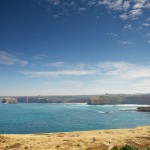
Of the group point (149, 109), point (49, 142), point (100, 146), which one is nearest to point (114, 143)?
point (100, 146)

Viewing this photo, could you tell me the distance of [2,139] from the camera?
5084 cm

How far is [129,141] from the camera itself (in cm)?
5062

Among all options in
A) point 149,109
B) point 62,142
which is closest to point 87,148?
point 62,142

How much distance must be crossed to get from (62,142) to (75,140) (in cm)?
292

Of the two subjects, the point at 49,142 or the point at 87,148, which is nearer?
the point at 87,148

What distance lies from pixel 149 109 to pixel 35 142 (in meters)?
161

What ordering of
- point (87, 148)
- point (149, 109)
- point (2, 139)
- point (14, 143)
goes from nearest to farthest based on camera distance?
point (87, 148), point (14, 143), point (2, 139), point (149, 109)

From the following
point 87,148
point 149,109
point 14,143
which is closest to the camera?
point 87,148

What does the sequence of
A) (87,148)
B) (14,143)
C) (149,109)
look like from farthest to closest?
(149,109) → (14,143) → (87,148)

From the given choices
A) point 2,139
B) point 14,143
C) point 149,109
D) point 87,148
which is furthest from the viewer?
point 149,109

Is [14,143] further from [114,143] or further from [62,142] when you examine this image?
[114,143]

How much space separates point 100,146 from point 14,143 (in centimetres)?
1522

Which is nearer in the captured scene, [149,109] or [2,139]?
[2,139]

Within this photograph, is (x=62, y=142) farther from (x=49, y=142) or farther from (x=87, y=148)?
(x=87, y=148)
